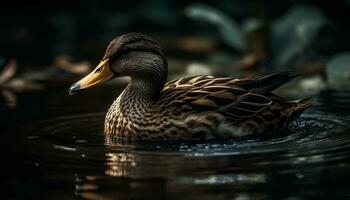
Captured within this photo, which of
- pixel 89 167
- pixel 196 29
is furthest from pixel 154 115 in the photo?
pixel 196 29

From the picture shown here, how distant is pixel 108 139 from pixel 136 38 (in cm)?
106

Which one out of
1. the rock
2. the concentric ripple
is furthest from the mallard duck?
the rock

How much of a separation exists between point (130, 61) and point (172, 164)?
1887 millimetres

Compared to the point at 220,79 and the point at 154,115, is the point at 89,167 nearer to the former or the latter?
the point at 154,115

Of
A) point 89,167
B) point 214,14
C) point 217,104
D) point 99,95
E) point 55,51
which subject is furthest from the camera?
point 55,51

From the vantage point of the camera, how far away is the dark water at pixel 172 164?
6215 millimetres

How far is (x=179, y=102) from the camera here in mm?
8273

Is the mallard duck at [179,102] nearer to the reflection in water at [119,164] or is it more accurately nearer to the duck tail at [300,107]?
the duck tail at [300,107]

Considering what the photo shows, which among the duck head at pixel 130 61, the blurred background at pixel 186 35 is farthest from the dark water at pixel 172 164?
the blurred background at pixel 186 35

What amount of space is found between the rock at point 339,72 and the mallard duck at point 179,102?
2.71 m

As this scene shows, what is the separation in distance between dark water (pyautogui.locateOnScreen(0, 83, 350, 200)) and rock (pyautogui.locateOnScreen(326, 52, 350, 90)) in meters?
2.12

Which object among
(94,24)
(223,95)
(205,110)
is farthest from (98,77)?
(94,24)

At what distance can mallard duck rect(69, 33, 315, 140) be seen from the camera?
322 inches

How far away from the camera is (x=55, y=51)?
49.6ft
